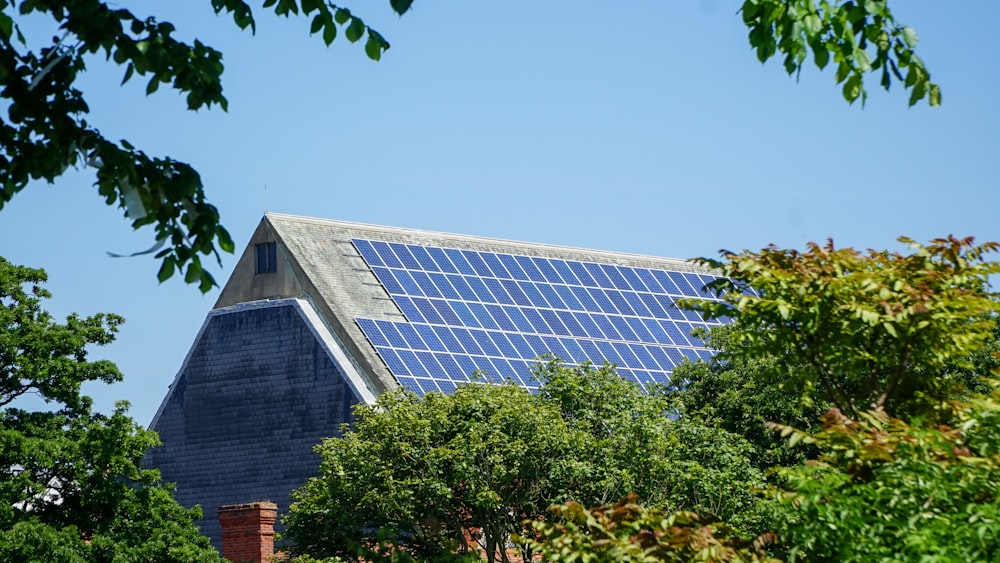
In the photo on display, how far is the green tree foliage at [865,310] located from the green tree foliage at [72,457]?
774 inches

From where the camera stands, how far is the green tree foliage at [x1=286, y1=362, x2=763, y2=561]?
30250mm

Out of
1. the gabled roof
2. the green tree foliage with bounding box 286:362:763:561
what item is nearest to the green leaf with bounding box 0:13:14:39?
the green tree foliage with bounding box 286:362:763:561

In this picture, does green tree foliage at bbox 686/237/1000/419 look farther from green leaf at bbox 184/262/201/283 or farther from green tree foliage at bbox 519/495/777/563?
green leaf at bbox 184/262/201/283

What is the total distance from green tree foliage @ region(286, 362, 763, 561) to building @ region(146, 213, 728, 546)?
931 cm

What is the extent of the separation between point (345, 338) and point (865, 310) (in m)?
30.9

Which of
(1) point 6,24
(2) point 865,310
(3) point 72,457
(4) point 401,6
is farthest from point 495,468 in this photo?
(4) point 401,6

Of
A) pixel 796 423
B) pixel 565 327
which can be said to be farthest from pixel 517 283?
pixel 796 423

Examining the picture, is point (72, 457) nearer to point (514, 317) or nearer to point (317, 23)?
point (514, 317)

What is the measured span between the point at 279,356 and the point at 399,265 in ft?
17.1

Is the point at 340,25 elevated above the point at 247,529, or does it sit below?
below

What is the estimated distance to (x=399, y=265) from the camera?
49.4m

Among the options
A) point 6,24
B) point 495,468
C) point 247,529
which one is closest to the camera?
point 6,24

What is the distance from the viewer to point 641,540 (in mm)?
14203

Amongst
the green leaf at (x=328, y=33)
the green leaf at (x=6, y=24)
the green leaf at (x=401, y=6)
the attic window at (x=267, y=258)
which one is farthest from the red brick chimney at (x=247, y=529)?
the green leaf at (x=401, y=6)
